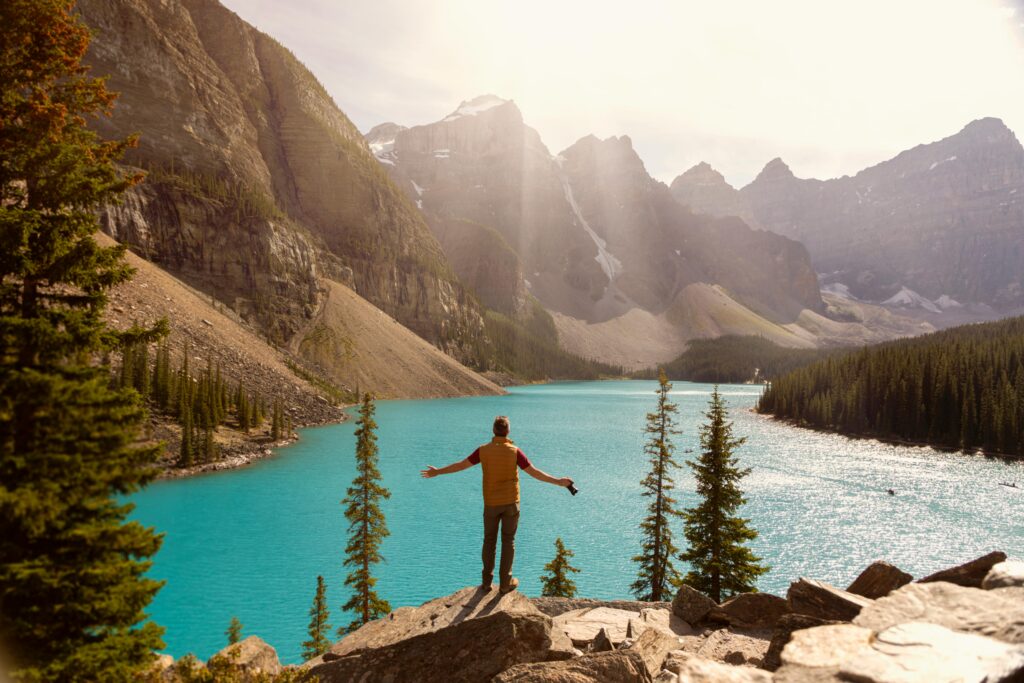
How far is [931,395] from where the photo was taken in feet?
318

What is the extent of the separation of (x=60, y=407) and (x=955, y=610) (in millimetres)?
11987

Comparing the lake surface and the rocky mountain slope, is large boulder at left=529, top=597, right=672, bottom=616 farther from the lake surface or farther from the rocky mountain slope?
the rocky mountain slope

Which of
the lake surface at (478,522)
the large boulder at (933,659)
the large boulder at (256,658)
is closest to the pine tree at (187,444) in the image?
the lake surface at (478,522)

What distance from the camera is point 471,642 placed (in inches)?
380

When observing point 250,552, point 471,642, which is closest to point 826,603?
point 471,642

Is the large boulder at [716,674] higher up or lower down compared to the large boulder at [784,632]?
higher up

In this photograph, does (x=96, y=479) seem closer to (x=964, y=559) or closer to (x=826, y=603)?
(x=826, y=603)

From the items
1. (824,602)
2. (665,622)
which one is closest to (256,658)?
(665,622)

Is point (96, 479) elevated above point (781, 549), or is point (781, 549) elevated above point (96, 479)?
point (96, 479)

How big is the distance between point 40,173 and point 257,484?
52.2 m

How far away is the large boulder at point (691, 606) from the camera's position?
14.7m

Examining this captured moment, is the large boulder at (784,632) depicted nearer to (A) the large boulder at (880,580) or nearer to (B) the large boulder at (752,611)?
(A) the large boulder at (880,580)

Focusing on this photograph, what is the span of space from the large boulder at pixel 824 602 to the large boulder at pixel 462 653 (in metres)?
4.14

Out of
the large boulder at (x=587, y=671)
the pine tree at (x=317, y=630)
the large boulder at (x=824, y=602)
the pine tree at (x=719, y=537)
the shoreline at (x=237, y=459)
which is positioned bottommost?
the shoreline at (x=237, y=459)
